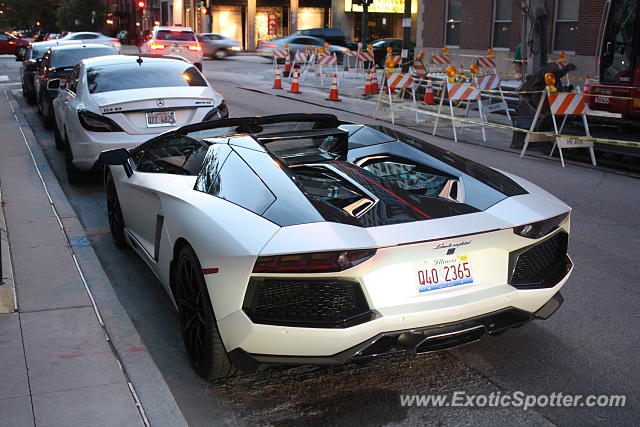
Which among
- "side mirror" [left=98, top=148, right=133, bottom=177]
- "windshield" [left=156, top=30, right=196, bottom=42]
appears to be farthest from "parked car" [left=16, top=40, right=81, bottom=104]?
"side mirror" [left=98, top=148, right=133, bottom=177]

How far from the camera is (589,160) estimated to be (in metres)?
12.3

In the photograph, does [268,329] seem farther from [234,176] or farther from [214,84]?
[214,84]

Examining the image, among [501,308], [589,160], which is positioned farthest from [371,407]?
[589,160]

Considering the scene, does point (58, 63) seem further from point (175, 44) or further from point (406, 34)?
point (175, 44)

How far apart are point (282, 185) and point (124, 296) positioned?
240cm

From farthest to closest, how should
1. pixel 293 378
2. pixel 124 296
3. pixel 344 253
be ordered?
1. pixel 124 296
2. pixel 293 378
3. pixel 344 253

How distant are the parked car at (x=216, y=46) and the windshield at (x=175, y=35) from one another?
11343mm

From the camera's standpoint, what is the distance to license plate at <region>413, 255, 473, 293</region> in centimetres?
376

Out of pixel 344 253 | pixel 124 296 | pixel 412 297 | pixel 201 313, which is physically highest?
pixel 344 253

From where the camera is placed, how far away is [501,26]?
27.4m

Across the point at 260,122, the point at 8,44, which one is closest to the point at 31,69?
the point at 260,122

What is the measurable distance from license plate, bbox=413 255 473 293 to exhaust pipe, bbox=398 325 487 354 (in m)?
0.24

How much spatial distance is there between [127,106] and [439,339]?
20.3ft

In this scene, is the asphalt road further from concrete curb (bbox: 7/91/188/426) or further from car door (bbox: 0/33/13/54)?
car door (bbox: 0/33/13/54)
